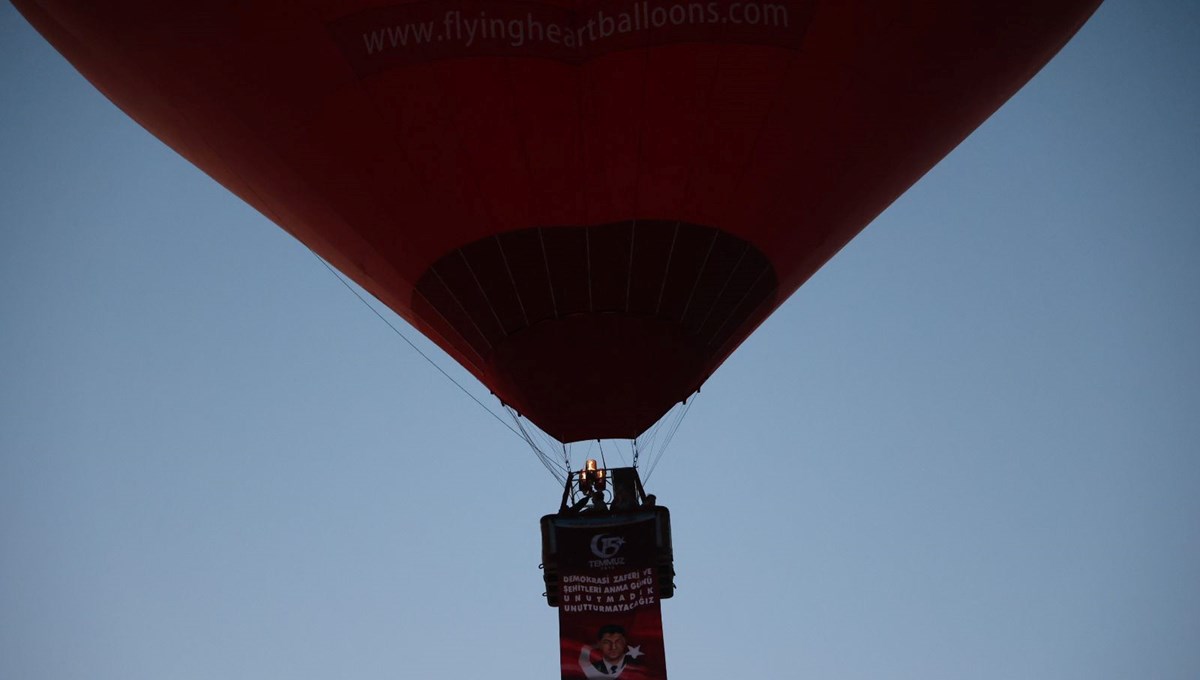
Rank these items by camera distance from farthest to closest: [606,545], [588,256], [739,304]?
[739,304] < [588,256] < [606,545]

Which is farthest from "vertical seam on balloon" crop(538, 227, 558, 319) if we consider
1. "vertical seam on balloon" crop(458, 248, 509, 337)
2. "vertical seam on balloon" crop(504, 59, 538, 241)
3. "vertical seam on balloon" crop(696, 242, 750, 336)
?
"vertical seam on balloon" crop(696, 242, 750, 336)

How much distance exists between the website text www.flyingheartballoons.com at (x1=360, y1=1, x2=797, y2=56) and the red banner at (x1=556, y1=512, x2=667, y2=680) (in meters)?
2.92

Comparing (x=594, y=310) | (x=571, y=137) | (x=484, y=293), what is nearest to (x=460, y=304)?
(x=484, y=293)

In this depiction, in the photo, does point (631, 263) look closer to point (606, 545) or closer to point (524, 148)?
point (524, 148)

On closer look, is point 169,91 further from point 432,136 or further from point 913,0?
point 913,0

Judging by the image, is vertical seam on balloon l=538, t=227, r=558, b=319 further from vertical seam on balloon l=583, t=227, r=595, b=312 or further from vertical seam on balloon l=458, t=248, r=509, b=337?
vertical seam on balloon l=458, t=248, r=509, b=337

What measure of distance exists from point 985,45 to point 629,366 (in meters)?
3.11

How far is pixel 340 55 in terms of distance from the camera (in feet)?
26.1

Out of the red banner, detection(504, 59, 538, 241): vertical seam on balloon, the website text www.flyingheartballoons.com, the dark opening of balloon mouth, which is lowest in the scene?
the red banner

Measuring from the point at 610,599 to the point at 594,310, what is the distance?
1891 millimetres

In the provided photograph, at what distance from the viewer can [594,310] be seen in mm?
8875

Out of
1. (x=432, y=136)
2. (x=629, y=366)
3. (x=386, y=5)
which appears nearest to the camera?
(x=386, y=5)

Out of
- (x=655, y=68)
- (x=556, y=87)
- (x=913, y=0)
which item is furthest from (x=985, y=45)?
(x=556, y=87)

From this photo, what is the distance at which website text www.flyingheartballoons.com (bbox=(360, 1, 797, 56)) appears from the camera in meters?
7.71
